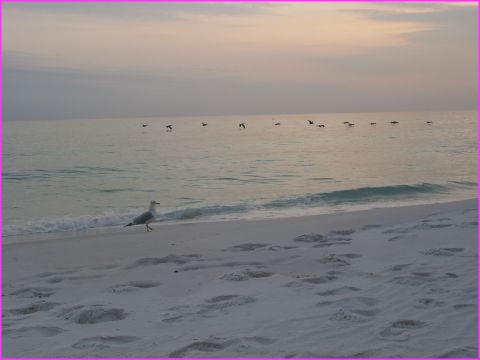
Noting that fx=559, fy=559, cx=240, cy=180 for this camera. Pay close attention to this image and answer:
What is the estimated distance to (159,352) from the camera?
13.7 ft

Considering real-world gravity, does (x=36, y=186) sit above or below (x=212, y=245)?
above

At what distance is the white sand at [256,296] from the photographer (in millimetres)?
4273

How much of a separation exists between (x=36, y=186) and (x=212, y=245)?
654 inches

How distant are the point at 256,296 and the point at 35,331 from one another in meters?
2.08

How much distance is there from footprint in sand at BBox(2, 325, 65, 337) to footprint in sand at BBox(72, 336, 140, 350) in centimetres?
44

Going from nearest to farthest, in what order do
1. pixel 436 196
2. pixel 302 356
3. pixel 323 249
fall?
pixel 302 356
pixel 323 249
pixel 436 196

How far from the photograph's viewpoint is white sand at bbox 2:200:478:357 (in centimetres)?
427

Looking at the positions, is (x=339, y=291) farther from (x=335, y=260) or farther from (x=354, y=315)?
(x=335, y=260)

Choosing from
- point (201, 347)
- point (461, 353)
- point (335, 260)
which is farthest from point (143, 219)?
point (461, 353)

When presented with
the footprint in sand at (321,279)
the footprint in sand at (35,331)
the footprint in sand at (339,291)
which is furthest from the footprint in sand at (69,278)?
the footprint in sand at (339,291)

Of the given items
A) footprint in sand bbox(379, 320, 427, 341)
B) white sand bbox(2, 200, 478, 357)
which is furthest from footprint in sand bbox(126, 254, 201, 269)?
footprint in sand bbox(379, 320, 427, 341)

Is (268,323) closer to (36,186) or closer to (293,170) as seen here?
(36,186)

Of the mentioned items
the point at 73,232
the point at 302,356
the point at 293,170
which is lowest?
the point at 302,356

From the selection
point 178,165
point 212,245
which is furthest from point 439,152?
point 212,245
